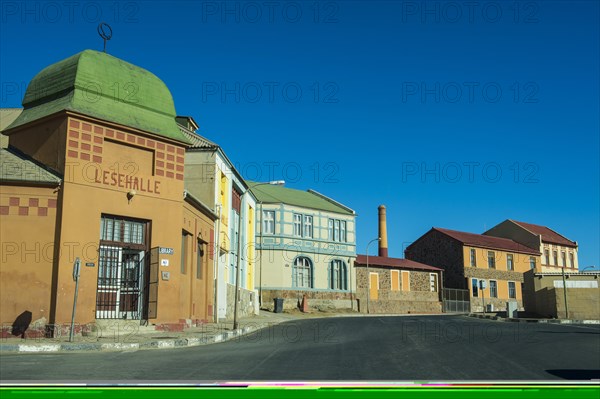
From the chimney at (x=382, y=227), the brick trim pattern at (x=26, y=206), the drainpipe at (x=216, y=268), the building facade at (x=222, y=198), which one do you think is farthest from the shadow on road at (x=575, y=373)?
the chimney at (x=382, y=227)

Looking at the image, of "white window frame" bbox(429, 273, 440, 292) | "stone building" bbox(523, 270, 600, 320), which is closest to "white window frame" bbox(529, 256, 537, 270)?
"white window frame" bbox(429, 273, 440, 292)

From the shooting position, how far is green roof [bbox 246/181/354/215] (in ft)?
154

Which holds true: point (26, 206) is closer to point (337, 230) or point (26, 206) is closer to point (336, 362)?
point (336, 362)

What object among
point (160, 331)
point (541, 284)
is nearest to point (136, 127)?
point (160, 331)

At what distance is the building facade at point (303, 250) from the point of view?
45.0 metres

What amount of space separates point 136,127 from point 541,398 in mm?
19299

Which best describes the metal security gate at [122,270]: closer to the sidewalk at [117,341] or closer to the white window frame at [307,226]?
the sidewalk at [117,341]

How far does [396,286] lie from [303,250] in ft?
39.4

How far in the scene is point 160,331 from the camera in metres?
19.7

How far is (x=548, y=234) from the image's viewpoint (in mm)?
74812

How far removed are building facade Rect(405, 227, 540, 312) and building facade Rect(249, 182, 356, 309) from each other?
53.7ft

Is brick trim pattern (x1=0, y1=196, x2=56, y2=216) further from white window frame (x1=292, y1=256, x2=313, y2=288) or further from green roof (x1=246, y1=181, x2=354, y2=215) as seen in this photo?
white window frame (x1=292, y1=256, x2=313, y2=288)

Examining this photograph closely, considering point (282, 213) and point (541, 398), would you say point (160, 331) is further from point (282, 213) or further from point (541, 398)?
point (282, 213)

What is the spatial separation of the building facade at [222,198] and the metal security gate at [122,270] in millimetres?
4479
